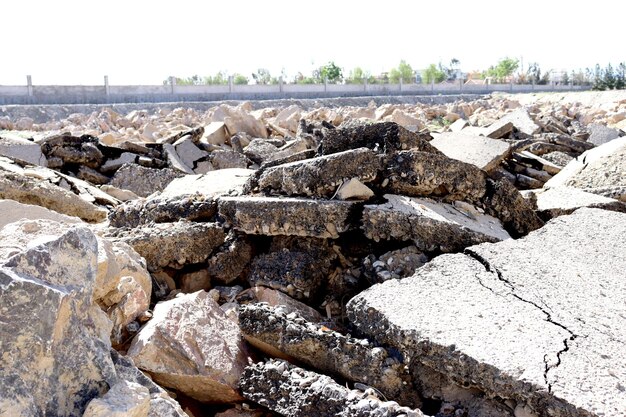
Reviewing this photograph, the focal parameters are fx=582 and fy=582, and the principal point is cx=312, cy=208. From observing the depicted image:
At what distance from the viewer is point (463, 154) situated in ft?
15.4

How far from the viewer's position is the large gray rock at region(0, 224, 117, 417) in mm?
1609

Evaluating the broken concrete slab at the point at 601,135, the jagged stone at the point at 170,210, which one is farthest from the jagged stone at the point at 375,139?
the broken concrete slab at the point at 601,135

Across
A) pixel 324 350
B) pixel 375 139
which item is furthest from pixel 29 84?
pixel 324 350

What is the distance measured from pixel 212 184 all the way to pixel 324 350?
7.55 feet

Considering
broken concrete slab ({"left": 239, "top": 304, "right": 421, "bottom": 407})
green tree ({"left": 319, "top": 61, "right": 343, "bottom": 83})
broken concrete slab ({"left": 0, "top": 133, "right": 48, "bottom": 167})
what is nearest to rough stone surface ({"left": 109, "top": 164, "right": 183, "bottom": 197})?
broken concrete slab ({"left": 0, "top": 133, "right": 48, "bottom": 167})

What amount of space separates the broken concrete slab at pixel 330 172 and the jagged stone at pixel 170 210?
58 centimetres

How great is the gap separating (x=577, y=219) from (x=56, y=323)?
9.92 feet

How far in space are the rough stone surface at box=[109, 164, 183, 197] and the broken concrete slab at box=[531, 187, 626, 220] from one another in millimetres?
4078

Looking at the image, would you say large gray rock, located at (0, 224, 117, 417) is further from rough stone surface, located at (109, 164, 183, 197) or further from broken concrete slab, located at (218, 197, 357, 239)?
rough stone surface, located at (109, 164, 183, 197)

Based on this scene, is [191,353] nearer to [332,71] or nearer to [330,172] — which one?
[330,172]

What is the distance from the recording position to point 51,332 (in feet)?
5.52

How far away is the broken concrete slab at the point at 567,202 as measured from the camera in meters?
3.83

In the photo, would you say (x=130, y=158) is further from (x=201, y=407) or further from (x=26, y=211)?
(x=201, y=407)

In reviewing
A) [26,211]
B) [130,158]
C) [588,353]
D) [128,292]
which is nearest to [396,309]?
[588,353]
